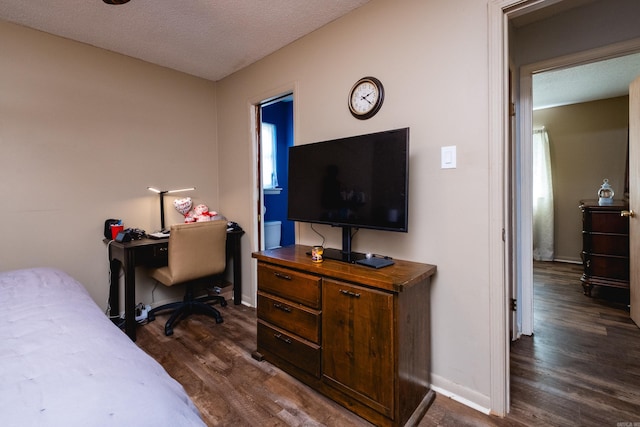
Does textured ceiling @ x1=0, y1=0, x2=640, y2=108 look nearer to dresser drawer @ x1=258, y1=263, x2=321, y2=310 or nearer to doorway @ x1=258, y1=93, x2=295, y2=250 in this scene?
doorway @ x1=258, y1=93, x2=295, y2=250

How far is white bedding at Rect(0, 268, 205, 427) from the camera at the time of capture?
2.16 feet

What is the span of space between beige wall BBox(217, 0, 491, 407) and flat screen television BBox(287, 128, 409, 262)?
9.8 inches

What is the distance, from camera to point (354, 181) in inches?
75.4

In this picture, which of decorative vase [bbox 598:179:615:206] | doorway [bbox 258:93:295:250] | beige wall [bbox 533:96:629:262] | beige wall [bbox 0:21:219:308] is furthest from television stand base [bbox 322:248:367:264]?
beige wall [bbox 533:96:629:262]

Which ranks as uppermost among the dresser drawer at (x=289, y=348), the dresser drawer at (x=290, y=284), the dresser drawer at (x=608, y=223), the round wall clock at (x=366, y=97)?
the round wall clock at (x=366, y=97)

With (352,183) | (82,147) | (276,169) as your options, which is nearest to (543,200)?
(276,169)

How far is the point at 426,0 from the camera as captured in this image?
182 centimetres

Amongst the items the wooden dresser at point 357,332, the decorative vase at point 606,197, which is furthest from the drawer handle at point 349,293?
the decorative vase at point 606,197

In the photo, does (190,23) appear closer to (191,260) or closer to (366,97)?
(366,97)

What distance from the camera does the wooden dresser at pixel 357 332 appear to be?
1.50m

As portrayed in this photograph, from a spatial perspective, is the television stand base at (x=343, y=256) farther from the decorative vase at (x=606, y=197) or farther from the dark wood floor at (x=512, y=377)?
the decorative vase at (x=606, y=197)

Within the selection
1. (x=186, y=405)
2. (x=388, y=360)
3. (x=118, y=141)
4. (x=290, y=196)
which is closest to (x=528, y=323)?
(x=388, y=360)

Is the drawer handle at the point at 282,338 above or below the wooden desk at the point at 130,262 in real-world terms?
below

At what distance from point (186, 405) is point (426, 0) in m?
2.25
